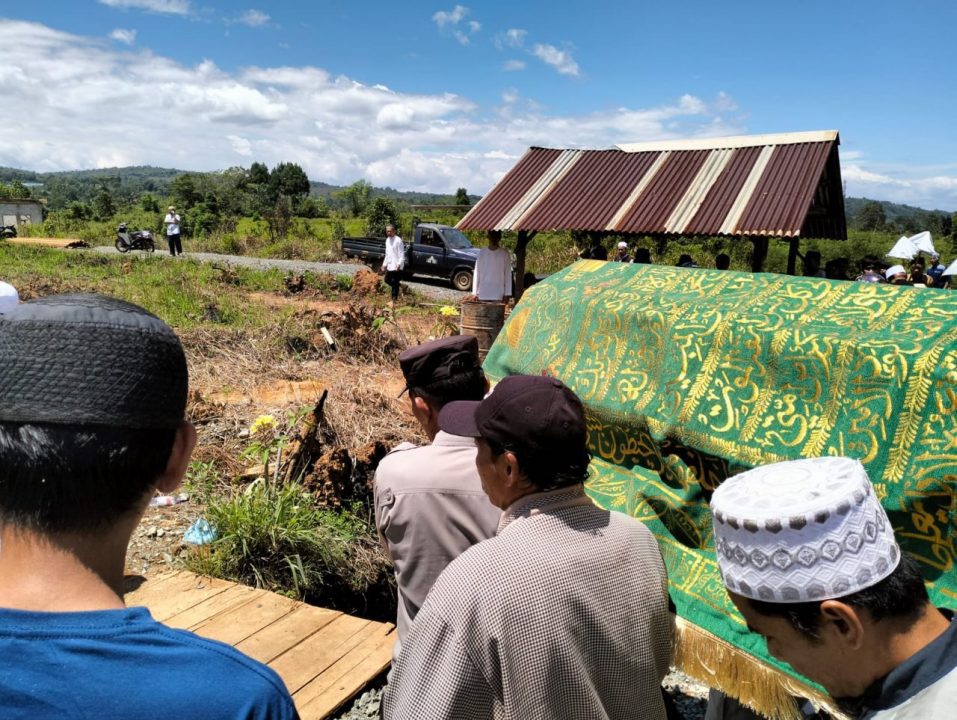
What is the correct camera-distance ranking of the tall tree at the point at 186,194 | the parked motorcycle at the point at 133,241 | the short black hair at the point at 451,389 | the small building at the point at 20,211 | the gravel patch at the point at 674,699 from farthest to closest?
the small building at the point at 20,211 → the tall tree at the point at 186,194 → the parked motorcycle at the point at 133,241 → the gravel patch at the point at 674,699 → the short black hair at the point at 451,389

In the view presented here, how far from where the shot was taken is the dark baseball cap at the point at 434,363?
2.34 metres

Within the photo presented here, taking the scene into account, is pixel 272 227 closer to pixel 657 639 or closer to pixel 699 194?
pixel 699 194

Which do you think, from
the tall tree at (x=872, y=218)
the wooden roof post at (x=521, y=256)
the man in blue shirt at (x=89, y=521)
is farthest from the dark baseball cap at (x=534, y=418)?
the tall tree at (x=872, y=218)

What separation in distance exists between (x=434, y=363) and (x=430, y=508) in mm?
535

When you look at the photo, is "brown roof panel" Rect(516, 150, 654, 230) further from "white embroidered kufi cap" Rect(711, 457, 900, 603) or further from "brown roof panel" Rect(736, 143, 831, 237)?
"white embroidered kufi cap" Rect(711, 457, 900, 603)

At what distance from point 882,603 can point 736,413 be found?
115 cm

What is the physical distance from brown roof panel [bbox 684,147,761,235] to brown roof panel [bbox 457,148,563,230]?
77.7 inches

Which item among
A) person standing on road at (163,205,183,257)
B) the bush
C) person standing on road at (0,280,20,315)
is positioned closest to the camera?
person standing on road at (0,280,20,315)

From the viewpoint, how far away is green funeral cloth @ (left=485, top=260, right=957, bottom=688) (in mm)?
1868

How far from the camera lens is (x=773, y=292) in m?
2.53

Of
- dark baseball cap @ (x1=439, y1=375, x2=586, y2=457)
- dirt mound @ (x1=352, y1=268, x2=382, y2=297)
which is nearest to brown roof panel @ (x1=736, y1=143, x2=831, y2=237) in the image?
dark baseball cap @ (x1=439, y1=375, x2=586, y2=457)

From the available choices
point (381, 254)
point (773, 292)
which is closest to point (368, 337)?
point (773, 292)

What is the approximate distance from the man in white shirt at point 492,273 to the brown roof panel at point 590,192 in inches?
44.2

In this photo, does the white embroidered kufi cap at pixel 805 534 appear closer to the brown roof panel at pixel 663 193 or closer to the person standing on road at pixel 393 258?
the brown roof panel at pixel 663 193
